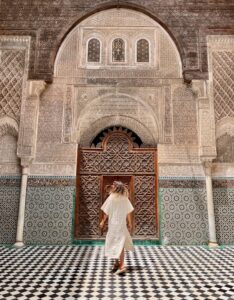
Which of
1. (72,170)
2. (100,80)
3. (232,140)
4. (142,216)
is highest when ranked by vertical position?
(100,80)

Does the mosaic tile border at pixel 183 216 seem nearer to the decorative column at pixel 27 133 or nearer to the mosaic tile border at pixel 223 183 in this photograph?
the mosaic tile border at pixel 223 183

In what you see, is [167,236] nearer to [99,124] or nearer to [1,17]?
[99,124]

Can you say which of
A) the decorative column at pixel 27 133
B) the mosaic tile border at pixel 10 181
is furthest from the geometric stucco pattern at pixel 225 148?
the mosaic tile border at pixel 10 181

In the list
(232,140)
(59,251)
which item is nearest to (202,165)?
(232,140)

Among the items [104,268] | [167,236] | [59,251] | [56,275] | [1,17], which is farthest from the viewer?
[1,17]

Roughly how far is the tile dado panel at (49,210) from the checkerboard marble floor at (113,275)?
30cm

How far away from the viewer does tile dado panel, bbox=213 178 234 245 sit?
13.2ft

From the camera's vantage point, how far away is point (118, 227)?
2.70 metres

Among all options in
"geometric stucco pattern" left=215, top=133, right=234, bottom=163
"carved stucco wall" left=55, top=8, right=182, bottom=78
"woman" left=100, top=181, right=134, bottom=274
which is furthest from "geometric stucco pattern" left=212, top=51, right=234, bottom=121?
"woman" left=100, top=181, right=134, bottom=274

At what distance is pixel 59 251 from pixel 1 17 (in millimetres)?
3795

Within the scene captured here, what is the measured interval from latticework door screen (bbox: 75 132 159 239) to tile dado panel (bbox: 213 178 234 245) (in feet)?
2.89

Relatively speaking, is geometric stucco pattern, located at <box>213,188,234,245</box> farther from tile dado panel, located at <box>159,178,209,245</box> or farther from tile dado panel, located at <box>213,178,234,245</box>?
tile dado panel, located at <box>159,178,209,245</box>

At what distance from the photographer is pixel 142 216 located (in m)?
4.16

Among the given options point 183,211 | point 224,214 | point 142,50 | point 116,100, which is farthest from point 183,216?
point 142,50
